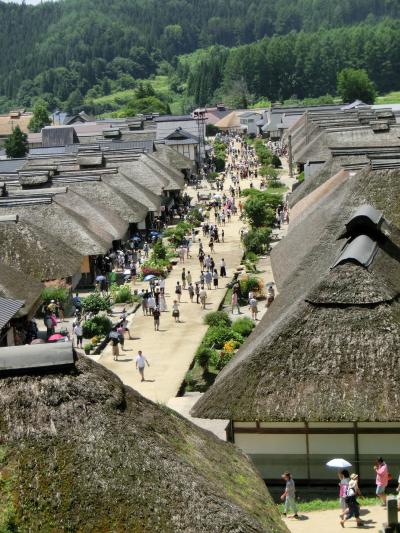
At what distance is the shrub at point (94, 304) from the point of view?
1596 inches

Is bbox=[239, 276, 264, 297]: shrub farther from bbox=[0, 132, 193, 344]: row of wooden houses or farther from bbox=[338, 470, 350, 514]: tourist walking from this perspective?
bbox=[338, 470, 350, 514]: tourist walking

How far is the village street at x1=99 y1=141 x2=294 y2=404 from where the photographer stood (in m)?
30.6

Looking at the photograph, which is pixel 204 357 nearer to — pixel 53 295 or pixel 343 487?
pixel 53 295

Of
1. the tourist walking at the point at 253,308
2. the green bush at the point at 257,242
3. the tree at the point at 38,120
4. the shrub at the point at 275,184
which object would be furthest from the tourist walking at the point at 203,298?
the tree at the point at 38,120

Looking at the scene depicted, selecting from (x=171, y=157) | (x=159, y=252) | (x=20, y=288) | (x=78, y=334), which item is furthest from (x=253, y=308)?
(x=171, y=157)

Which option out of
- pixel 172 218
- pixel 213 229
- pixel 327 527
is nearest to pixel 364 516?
pixel 327 527

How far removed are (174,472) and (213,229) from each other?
46316mm

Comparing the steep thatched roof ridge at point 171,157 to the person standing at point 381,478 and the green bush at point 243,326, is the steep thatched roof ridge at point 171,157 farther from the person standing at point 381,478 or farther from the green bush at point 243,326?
the person standing at point 381,478

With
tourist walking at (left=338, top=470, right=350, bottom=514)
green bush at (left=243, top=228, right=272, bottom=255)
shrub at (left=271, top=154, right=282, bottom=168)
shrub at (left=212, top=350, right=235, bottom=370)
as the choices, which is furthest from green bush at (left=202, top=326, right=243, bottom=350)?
shrub at (left=271, top=154, right=282, bottom=168)

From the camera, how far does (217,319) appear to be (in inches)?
1474

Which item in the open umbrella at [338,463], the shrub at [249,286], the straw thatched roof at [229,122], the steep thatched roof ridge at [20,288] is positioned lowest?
the straw thatched roof at [229,122]

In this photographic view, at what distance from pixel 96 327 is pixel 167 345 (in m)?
3.04

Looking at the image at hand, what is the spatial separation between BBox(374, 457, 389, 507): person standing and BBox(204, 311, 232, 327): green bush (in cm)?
1695

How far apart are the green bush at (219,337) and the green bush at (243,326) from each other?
609 mm
